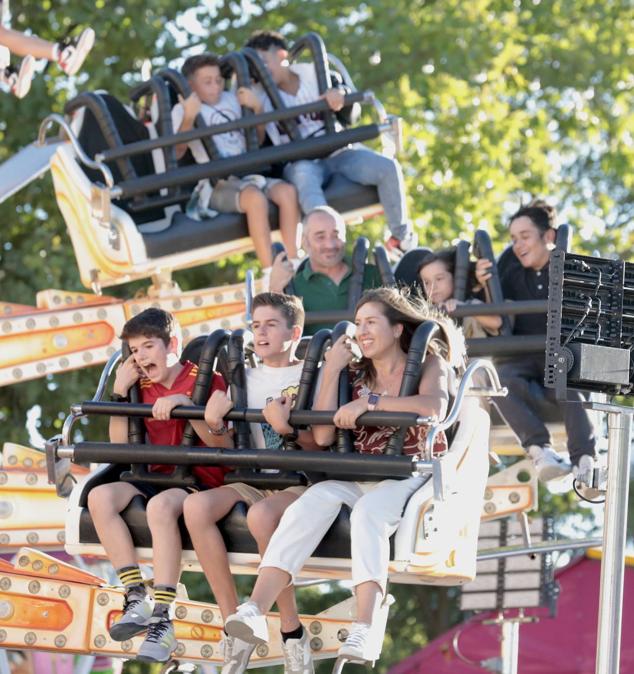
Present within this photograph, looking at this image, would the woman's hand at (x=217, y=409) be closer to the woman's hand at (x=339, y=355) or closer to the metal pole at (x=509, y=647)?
the woman's hand at (x=339, y=355)

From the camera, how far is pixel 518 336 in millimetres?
7371

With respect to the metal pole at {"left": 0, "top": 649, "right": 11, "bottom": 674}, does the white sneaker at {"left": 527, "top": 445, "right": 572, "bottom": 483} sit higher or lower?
higher

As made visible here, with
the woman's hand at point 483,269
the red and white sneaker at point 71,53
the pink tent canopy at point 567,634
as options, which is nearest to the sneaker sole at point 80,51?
the red and white sneaker at point 71,53

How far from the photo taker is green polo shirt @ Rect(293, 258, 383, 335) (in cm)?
751

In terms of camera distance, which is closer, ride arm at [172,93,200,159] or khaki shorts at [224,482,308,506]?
khaki shorts at [224,482,308,506]

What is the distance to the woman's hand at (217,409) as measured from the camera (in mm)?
5707

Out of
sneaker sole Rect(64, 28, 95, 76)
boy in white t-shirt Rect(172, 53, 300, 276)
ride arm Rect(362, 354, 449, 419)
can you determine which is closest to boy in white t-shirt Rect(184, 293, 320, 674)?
ride arm Rect(362, 354, 449, 419)

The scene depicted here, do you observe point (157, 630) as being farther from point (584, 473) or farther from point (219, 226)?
point (219, 226)

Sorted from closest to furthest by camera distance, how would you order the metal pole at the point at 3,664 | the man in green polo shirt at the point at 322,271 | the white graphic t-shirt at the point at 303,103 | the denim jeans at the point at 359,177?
the metal pole at the point at 3,664 < the man in green polo shirt at the point at 322,271 < the denim jeans at the point at 359,177 < the white graphic t-shirt at the point at 303,103

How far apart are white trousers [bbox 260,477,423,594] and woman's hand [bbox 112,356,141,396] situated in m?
0.75

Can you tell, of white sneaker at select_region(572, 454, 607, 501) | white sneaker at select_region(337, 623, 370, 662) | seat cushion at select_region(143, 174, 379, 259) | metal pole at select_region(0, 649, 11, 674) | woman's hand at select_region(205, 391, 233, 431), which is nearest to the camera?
white sneaker at select_region(337, 623, 370, 662)

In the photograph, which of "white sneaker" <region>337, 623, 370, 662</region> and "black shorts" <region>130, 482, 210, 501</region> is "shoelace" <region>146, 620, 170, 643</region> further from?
"white sneaker" <region>337, 623, 370, 662</region>

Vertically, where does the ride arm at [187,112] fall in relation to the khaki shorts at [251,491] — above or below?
above

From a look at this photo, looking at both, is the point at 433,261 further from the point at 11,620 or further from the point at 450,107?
the point at 450,107
